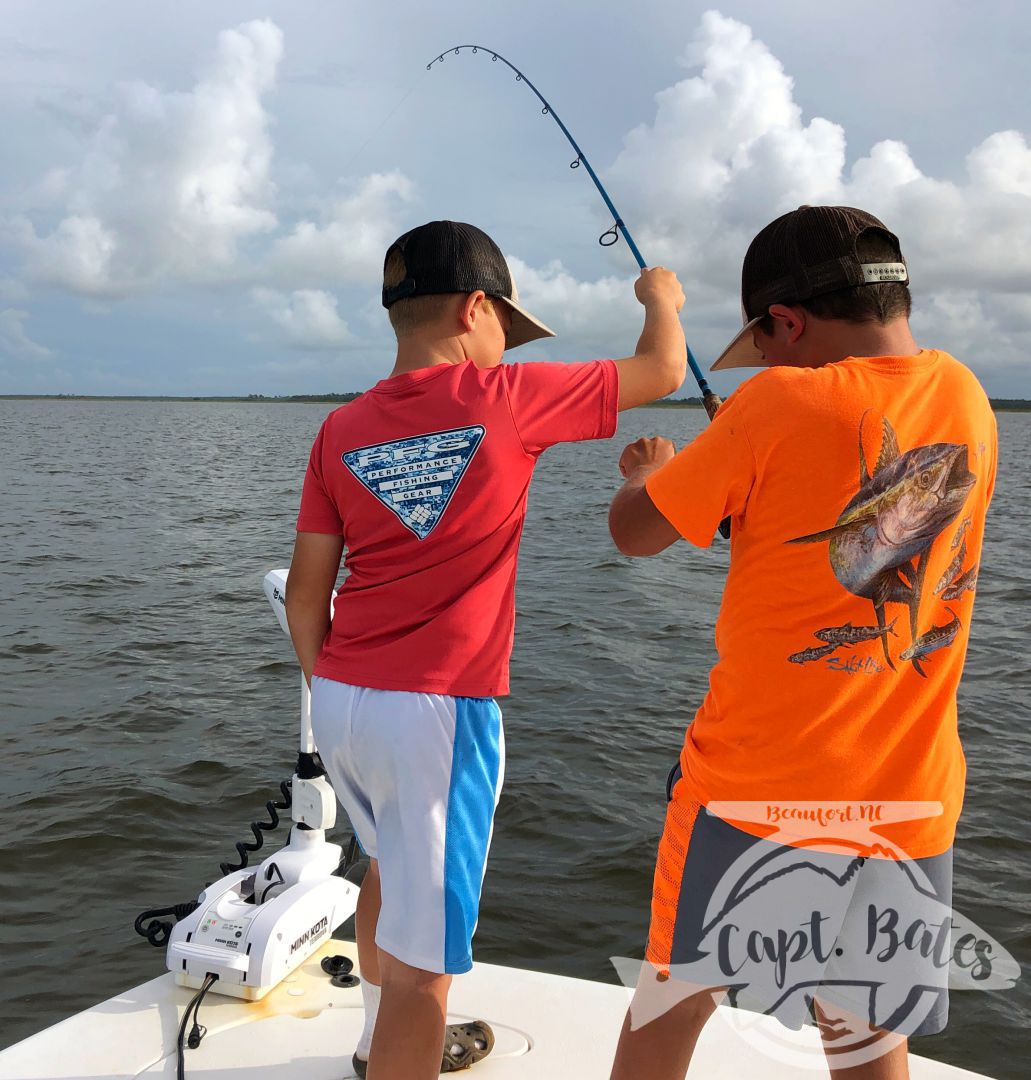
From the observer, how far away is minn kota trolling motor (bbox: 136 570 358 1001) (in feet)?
9.78

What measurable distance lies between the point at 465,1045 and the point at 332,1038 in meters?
0.41

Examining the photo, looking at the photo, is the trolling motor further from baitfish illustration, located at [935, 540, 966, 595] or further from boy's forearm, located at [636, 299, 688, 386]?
baitfish illustration, located at [935, 540, 966, 595]

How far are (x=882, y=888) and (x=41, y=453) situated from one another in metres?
40.8

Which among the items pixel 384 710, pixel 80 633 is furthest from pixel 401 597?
pixel 80 633

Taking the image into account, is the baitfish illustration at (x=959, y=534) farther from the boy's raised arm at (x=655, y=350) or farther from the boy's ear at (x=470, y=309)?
the boy's ear at (x=470, y=309)

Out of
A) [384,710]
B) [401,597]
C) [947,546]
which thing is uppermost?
[947,546]

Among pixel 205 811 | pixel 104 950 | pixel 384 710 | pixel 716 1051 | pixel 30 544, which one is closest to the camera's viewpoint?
pixel 384 710

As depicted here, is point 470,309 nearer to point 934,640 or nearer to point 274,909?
point 934,640

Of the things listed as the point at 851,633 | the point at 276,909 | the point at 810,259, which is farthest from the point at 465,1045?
the point at 810,259

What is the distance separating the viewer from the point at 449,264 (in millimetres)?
2172

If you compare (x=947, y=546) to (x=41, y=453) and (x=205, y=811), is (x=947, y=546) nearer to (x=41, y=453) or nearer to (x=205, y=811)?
(x=205, y=811)

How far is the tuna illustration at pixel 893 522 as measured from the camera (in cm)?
173

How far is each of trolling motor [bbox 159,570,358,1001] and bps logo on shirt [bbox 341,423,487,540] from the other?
932 mm

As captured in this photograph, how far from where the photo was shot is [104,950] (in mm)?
4949
